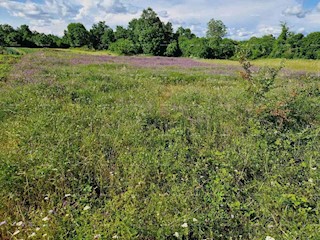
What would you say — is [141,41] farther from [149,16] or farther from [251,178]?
[251,178]

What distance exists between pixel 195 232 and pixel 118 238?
904 millimetres

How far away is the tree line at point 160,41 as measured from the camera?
49969 mm

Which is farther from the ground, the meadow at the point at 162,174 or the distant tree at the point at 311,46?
the distant tree at the point at 311,46

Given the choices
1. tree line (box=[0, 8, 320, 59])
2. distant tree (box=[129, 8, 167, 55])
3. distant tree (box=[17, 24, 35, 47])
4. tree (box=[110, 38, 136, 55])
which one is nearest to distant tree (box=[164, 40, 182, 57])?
tree line (box=[0, 8, 320, 59])

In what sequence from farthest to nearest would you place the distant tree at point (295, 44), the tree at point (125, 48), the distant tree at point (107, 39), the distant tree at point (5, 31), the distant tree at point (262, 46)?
the distant tree at point (107, 39) → the distant tree at point (5, 31) → the tree at point (125, 48) → the distant tree at point (262, 46) → the distant tree at point (295, 44)

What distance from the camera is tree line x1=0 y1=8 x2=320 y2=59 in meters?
50.0

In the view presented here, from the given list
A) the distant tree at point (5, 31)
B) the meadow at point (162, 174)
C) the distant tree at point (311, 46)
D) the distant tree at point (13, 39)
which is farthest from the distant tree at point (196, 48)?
the meadow at point (162, 174)

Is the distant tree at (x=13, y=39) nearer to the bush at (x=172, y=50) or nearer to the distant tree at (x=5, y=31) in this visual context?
the distant tree at (x=5, y=31)

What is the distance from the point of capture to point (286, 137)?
5.88 meters

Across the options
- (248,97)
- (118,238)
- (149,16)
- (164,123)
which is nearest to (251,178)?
(118,238)

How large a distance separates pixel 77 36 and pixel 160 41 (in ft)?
103

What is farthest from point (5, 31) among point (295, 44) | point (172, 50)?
point (295, 44)

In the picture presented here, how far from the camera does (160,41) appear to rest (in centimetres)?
6412

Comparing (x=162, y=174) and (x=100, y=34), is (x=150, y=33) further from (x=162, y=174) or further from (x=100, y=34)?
(x=162, y=174)
